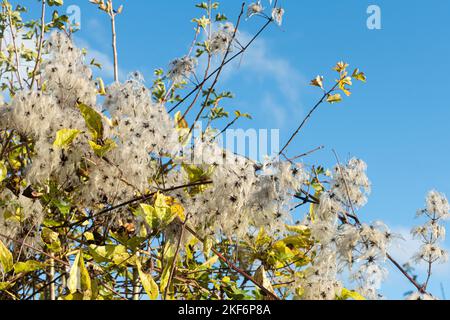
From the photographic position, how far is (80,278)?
6.90 ft

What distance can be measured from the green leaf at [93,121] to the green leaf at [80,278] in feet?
1.49

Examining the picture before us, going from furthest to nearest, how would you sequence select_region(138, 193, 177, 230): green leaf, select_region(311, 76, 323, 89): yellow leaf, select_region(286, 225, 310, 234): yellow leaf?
select_region(311, 76, 323, 89): yellow leaf → select_region(286, 225, 310, 234): yellow leaf → select_region(138, 193, 177, 230): green leaf

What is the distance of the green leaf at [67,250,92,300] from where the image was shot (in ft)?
6.69

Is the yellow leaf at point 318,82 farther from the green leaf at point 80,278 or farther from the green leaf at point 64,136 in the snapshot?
the green leaf at point 80,278

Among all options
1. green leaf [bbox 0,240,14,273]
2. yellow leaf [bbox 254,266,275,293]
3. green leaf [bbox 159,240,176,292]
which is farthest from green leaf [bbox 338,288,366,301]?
green leaf [bbox 0,240,14,273]

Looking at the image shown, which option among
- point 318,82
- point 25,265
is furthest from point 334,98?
point 25,265

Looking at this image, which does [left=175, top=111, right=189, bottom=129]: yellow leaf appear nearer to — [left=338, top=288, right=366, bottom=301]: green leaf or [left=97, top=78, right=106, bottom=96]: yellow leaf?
[left=97, top=78, right=106, bottom=96]: yellow leaf

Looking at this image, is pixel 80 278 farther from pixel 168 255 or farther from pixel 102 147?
pixel 102 147

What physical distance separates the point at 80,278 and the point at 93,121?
22.6 inches

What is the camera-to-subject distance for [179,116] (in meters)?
3.00

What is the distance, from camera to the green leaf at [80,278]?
2039mm

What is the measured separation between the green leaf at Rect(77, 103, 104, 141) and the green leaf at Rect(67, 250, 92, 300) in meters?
0.45
